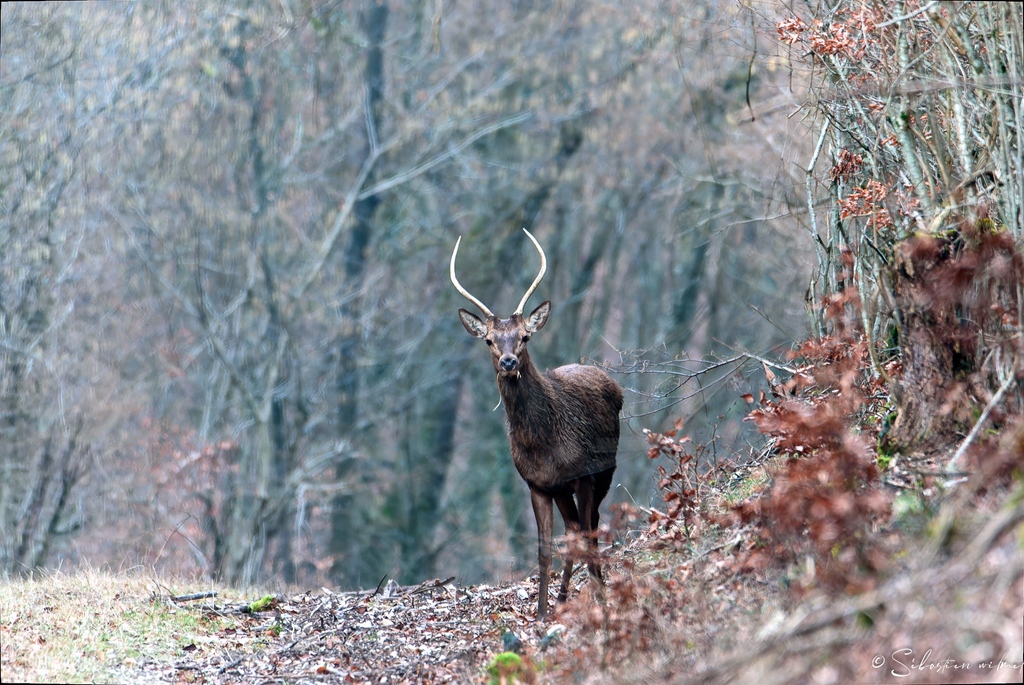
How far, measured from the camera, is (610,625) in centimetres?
705

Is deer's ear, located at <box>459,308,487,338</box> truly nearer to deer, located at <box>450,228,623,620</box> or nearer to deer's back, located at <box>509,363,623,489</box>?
deer, located at <box>450,228,623,620</box>

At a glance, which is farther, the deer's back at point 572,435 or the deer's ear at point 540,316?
the deer's ear at point 540,316

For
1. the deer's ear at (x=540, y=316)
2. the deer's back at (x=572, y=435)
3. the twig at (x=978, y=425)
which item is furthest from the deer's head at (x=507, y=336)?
the twig at (x=978, y=425)

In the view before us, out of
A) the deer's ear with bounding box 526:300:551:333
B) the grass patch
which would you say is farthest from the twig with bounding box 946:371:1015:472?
the grass patch

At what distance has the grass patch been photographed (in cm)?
797

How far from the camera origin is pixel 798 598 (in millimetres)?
6051

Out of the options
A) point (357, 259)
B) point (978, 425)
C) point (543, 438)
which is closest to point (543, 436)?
point (543, 438)

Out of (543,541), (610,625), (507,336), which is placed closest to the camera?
(610,625)

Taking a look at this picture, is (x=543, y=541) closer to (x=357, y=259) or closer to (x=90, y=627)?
(x=90, y=627)

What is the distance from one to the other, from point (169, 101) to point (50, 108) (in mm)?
3643

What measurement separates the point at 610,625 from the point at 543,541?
2.46 meters

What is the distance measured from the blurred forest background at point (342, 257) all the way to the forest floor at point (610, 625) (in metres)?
10.4

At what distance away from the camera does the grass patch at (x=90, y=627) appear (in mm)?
7973

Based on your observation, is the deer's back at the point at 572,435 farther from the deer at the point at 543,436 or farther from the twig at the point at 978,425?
the twig at the point at 978,425
